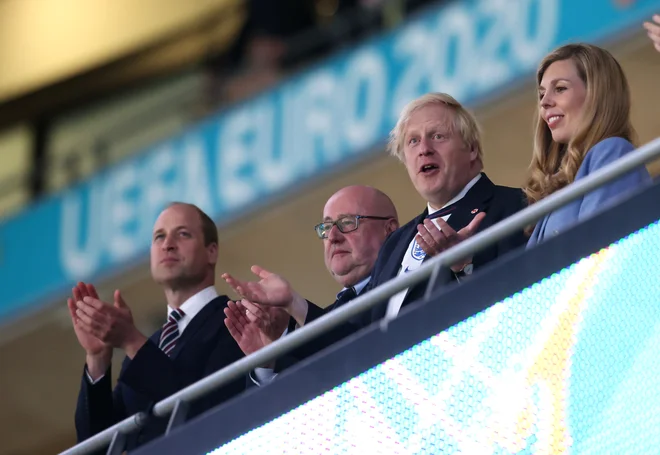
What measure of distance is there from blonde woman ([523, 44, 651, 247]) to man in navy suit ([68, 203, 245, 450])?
3.70ft

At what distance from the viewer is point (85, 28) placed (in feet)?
43.1

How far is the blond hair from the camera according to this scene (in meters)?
4.00

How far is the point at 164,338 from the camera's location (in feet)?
14.5

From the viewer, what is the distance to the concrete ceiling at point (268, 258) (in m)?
8.13

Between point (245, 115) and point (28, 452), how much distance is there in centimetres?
407

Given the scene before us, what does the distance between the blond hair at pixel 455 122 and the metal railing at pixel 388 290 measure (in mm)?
806

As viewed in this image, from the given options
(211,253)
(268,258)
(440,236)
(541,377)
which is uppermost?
(268,258)

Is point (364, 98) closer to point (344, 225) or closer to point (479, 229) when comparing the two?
point (344, 225)

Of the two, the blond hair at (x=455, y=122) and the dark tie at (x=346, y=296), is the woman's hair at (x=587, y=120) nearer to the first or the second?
the blond hair at (x=455, y=122)

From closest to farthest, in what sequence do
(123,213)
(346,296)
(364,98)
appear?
(346,296), (364,98), (123,213)

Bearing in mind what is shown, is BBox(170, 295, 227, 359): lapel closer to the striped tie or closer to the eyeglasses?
the striped tie

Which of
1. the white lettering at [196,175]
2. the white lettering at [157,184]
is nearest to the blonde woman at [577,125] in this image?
the white lettering at [196,175]

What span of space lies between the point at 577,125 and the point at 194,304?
4.66 ft

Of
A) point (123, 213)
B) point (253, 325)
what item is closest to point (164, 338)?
point (253, 325)
